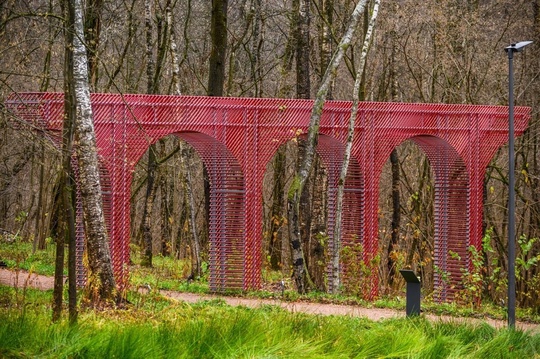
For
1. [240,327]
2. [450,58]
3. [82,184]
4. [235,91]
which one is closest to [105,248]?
[82,184]

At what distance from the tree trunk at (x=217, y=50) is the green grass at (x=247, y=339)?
8752 millimetres

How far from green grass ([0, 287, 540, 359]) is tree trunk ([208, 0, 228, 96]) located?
28.7 ft

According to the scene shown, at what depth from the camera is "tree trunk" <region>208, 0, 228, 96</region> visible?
19844 mm

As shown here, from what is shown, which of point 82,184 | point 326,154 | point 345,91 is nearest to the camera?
point 82,184

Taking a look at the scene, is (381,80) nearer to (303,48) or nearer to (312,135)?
(303,48)

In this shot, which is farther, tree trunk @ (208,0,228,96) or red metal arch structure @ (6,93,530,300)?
tree trunk @ (208,0,228,96)

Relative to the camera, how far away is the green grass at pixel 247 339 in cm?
870

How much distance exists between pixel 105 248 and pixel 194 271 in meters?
6.91

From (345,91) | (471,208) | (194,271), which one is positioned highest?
(345,91)

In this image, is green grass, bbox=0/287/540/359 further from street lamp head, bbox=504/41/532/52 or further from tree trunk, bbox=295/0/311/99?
tree trunk, bbox=295/0/311/99

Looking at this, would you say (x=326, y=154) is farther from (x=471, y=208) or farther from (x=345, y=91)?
(x=345, y=91)

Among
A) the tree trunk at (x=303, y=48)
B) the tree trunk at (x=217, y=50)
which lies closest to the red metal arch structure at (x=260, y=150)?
the tree trunk at (x=303, y=48)

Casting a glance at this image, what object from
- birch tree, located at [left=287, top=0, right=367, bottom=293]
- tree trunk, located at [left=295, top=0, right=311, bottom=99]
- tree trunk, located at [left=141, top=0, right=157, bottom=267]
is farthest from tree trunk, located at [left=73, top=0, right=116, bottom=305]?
tree trunk, located at [left=141, top=0, right=157, bottom=267]

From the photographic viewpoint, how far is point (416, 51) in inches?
982
